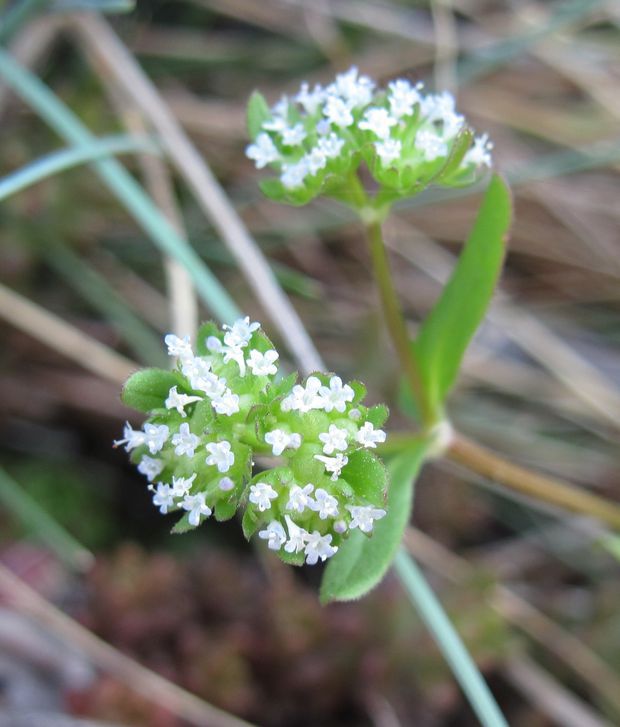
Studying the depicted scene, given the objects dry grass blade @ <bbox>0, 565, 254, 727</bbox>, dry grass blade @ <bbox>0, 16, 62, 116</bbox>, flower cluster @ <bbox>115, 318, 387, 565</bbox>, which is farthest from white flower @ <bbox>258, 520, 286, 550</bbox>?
dry grass blade @ <bbox>0, 16, 62, 116</bbox>

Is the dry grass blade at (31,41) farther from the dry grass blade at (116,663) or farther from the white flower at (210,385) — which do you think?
the white flower at (210,385)

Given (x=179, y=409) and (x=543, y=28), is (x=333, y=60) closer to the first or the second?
(x=543, y=28)

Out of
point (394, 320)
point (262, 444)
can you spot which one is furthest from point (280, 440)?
point (394, 320)

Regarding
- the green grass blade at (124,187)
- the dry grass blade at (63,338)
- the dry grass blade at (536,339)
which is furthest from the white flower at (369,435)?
the dry grass blade at (536,339)

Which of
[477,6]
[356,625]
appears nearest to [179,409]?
[356,625]

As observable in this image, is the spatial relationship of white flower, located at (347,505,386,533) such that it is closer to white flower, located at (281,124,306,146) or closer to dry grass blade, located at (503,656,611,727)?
white flower, located at (281,124,306,146)
